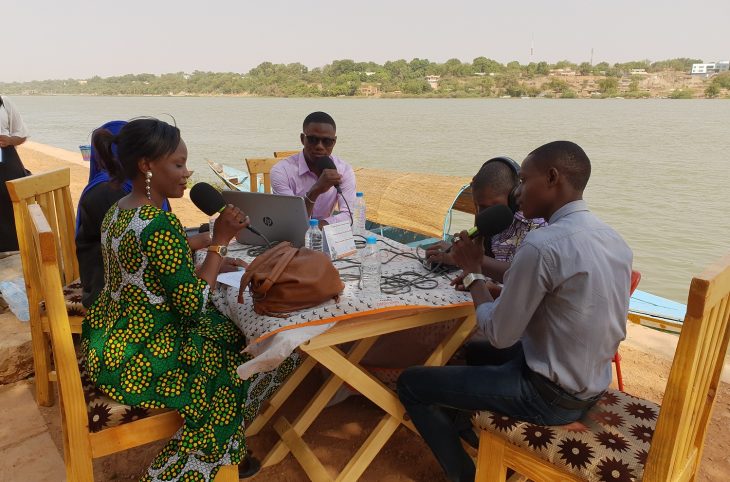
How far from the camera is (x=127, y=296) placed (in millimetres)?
1737

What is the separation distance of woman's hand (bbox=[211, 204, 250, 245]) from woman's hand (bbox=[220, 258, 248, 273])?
202 mm

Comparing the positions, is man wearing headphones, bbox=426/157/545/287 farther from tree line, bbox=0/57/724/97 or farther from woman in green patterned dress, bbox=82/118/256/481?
tree line, bbox=0/57/724/97

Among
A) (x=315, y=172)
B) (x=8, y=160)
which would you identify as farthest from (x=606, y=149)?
(x=8, y=160)

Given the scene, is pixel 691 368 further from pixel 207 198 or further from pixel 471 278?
→ pixel 207 198

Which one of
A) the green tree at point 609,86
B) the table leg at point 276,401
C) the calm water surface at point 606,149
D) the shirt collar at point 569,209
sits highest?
the green tree at point 609,86

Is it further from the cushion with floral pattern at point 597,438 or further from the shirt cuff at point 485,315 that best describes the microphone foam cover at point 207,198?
the cushion with floral pattern at point 597,438

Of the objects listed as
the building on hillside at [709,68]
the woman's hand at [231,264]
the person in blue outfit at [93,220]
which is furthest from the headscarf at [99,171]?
the building on hillside at [709,68]

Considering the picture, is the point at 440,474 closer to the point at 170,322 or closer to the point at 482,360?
the point at 482,360

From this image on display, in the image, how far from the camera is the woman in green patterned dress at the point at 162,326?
1689 mm

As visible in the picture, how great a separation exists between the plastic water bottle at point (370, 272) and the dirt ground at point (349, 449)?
3.09ft

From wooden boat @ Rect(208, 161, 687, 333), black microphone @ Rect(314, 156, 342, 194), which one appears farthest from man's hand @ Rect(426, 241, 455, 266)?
wooden boat @ Rect(208, 161, 687, 333)

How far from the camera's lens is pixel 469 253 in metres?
1.93

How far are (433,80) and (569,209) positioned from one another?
189ft

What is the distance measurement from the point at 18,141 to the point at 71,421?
3.39m
